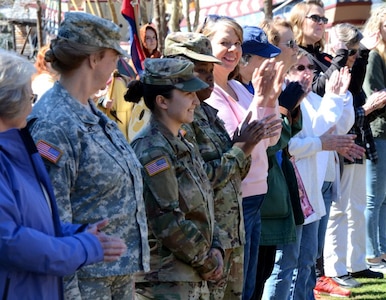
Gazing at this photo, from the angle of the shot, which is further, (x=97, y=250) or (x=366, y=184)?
(x=366, y=184)

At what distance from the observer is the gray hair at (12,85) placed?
9.12ft

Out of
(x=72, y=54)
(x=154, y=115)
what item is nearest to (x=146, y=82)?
(x=154, y=115)

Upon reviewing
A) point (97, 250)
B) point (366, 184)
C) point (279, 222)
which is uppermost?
point (97, 250)

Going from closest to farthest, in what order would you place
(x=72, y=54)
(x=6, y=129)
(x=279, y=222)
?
(x=6, y=129) < (x=72, y=54) < (x=279, y=222)

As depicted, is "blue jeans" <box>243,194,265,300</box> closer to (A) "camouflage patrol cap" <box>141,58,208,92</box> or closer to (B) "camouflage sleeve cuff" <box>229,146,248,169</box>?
(B) "camouflage sleeve cuff" <box>229,146,248,169</box>

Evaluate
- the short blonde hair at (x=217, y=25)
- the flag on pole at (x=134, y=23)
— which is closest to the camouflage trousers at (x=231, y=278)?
the short blonde hair at (x=217, y=25)

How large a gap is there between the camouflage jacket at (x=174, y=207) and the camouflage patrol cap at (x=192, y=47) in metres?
0.51

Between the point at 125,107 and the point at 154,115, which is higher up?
the point at 154,115

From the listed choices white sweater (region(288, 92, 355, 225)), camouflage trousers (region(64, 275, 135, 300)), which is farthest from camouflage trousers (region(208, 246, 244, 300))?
white sweater (region(288, 92, 355, 225))

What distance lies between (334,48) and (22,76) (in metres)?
4.45

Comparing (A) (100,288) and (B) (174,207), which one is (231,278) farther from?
(A) (100,288)

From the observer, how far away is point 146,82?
4.03 m

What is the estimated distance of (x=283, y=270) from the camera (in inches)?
217

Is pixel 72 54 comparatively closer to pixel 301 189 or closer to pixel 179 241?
pixel 179 241
